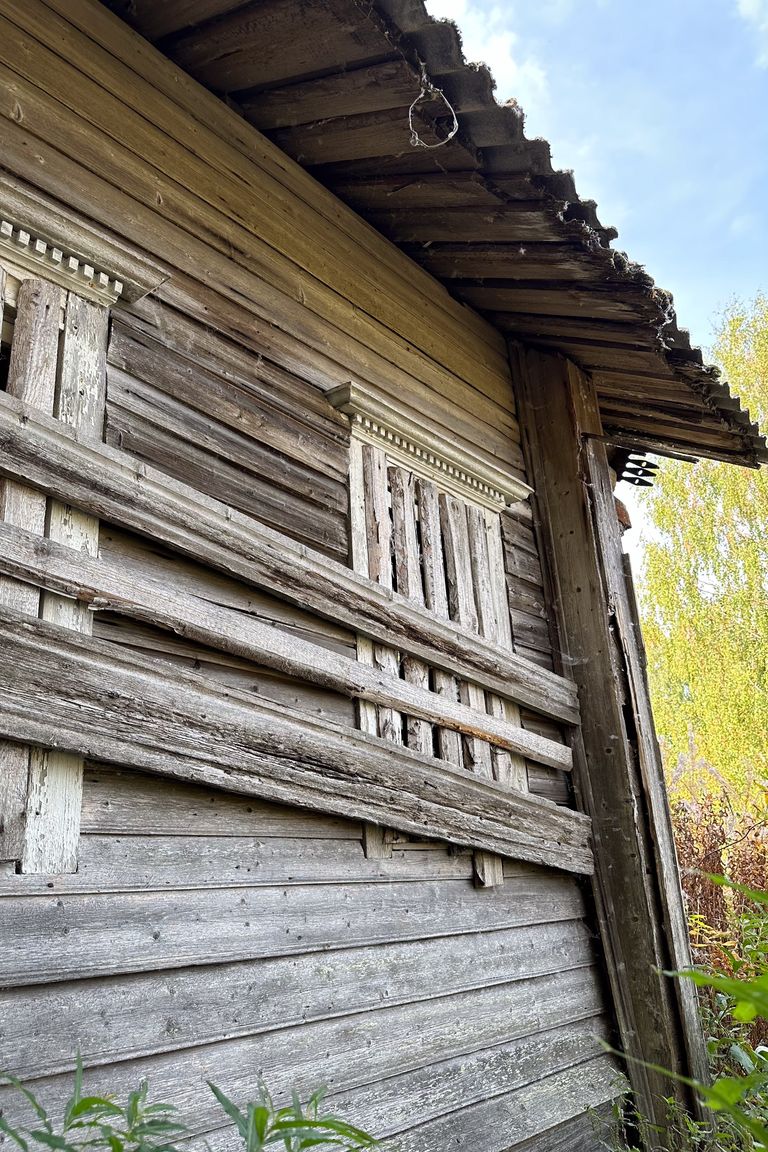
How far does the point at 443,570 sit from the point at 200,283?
1510 millimetres

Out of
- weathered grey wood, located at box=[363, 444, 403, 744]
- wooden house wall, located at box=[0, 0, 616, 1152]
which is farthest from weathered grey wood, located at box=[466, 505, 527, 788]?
weathered grey wood, located at box=[363, 444, 403, 744]

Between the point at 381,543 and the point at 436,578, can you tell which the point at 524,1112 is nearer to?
the point at 436,578

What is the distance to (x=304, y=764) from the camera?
98.4 inches

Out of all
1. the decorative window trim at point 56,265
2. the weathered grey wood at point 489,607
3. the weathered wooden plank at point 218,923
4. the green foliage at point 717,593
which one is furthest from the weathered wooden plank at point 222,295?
the green foliage at point 717,593

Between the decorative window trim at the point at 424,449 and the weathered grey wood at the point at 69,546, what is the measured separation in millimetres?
1097

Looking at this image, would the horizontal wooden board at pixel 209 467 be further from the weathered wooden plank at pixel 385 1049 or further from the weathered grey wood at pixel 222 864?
the weathered wooden plank at pixel 385 1049

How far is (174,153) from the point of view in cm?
298

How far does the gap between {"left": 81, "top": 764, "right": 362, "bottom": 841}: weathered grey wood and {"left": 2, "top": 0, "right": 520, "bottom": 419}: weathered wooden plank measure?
73.7 inches

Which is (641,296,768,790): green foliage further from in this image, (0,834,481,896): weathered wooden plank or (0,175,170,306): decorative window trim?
(0,175,170,306): decorative window trim

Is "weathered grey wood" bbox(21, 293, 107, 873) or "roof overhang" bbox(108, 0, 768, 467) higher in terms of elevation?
"roof overhang" bbox(108, 0, 768, 467)

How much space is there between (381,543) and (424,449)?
622 millimetres

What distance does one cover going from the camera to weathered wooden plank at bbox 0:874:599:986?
1.85 m

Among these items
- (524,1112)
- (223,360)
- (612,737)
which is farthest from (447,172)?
(524,1112)

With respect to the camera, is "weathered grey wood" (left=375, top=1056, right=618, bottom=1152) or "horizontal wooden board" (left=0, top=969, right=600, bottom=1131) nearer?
"horizontal wooden board" (left=0, top=969, right=600, bottom=1131)
